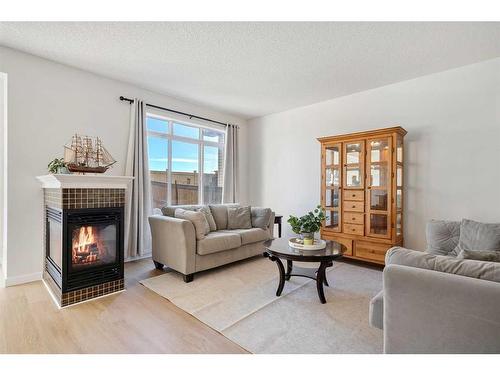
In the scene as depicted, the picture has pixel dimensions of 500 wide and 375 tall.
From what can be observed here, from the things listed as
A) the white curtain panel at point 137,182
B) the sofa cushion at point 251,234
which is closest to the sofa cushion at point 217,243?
the sofa cushion at point 251,234

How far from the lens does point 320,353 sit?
166 cm

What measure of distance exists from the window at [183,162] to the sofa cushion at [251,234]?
1310 mm

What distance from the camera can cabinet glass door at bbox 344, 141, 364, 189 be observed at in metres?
3.54

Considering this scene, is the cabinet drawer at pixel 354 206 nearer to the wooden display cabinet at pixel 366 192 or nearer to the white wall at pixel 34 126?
the wooden display cabinet at pixel 366 192

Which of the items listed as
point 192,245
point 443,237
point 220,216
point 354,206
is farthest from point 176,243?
point 443,237

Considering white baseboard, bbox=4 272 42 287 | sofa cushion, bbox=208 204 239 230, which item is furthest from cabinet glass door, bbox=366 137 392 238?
white baseboard, bbox=4 272 42 287

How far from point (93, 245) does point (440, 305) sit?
282 centimetres

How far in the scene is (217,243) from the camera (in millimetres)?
3107

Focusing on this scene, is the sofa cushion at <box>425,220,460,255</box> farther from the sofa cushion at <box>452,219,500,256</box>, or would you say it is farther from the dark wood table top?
the dark wood table top

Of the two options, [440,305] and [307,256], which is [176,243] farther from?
[440,305]

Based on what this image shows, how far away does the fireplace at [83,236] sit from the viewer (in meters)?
2.35

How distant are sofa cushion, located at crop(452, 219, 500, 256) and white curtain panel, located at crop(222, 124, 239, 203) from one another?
11.7 ft

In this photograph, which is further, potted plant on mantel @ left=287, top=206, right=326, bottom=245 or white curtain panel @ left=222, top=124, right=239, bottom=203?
white curtain panel @ left=222, top=124, right=239, bottom=203
